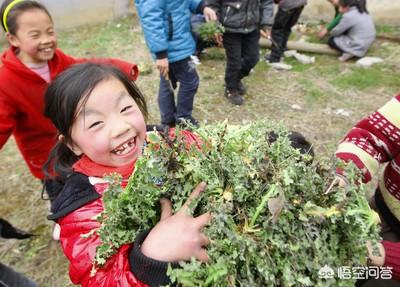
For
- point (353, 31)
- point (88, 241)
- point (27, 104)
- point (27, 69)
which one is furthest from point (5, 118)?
point (353, 31)

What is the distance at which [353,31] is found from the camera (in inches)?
242

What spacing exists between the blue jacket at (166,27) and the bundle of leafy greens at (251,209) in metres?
2.75

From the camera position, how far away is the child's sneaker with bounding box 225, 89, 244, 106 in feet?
Result: 16.6

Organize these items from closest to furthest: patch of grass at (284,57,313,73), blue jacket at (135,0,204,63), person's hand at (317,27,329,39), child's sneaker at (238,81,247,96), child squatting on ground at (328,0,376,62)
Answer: blue jacket at (135,0,204,63)
child's sneaker at (238,81,247,96)
patch of grass at (284,57,313,73)
child squatting on ground at (328,0,376,62)
person's hand at (317,27,329,39)

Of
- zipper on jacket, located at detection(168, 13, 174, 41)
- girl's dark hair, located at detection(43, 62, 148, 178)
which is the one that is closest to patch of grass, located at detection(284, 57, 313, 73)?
zipper on jacket, located at detection(168, 13, 174, 41)

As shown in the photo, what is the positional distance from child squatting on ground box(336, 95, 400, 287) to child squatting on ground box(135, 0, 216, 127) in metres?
2.24

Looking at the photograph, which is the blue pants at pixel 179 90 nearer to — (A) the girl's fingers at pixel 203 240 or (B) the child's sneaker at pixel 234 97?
(B) the child's sneaker at pixel 234 97

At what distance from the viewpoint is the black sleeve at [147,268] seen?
111cm

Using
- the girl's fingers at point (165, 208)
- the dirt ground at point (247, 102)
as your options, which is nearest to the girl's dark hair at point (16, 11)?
the dirt ground at point (247, 102)

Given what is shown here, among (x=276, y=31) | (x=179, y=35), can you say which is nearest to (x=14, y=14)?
(x=179, y=35)

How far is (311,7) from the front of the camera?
7492 mm

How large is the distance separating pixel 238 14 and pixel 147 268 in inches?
159

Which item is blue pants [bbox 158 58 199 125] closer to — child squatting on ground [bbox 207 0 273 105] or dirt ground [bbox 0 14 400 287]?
dirt ground [bbox 0 14 400 287]

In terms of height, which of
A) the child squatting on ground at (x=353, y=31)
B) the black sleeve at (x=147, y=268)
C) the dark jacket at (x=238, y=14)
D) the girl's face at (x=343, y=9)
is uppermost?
the black sleeve at (x=147, y=268)
